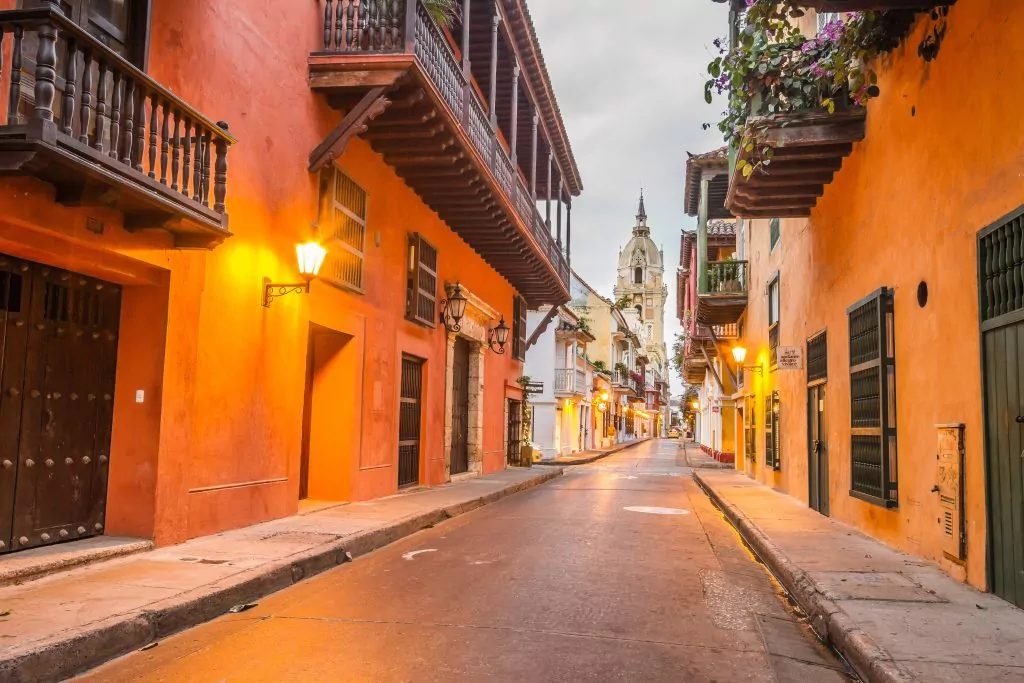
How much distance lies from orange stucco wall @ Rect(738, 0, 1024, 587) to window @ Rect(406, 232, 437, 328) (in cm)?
687

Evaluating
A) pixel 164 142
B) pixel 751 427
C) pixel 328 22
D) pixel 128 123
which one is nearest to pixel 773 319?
pixel 751 427

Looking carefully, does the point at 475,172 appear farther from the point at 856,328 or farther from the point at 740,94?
the point at 856,328

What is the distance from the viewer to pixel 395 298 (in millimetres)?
13594

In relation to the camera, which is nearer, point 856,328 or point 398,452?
point 856,328

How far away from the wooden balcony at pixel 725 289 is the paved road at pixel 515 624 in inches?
479

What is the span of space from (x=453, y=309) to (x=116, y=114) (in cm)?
1081

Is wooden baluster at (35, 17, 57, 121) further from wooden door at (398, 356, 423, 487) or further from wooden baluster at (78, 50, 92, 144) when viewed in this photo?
wooden door at (398, 356, 423, 487)

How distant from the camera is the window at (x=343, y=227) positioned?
1073 centimetres

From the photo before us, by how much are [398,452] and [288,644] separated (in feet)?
29.8

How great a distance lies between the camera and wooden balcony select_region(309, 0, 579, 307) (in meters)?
10.1

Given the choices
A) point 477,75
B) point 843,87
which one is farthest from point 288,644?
point 477,75

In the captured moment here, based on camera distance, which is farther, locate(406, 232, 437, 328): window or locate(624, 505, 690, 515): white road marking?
locate(406, 232, 437, 328): window

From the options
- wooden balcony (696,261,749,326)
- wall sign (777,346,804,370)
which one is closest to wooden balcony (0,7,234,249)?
wall sign (777,346,804,370)

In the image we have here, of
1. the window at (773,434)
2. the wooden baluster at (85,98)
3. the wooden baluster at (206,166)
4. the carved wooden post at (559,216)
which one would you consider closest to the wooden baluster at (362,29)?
the wooden baluster at (206,166)
